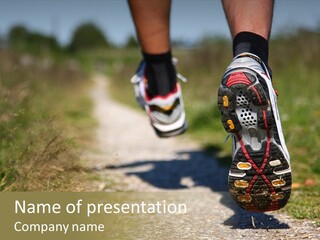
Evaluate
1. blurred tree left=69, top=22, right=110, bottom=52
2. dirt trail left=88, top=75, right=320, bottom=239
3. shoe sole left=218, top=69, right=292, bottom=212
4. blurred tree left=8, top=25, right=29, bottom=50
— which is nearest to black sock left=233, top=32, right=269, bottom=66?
shoe sole left=218, top=69, right=292, bottom=212

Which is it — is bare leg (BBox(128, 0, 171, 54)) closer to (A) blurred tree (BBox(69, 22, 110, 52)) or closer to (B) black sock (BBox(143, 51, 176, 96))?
(B) black sock (BBox(143, 51, 176, 96))

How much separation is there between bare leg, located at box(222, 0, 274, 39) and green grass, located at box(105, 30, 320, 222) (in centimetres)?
64

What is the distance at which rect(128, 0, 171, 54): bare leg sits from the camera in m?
1.90

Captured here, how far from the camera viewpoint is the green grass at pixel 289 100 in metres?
2.44

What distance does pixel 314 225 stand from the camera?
1570mm

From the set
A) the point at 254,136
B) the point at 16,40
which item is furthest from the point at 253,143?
the point at 16,40

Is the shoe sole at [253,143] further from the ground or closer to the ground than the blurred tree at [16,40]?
further from the ground

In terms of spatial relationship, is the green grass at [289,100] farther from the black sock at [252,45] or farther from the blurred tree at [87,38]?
the blurred tree at [87,38]

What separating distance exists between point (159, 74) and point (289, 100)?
3086 millimetres

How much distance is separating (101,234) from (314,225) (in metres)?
0.65

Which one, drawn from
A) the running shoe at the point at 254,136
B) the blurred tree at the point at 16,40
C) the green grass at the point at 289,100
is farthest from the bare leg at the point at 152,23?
the blurred tree at the point at 16,40

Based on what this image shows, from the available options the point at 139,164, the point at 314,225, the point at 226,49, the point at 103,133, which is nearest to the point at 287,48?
the point at 226,49

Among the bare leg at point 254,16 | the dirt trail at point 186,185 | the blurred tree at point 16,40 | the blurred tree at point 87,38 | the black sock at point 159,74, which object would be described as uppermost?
the bare leg at point 254,16

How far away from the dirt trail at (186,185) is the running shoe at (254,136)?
157 millimetres
